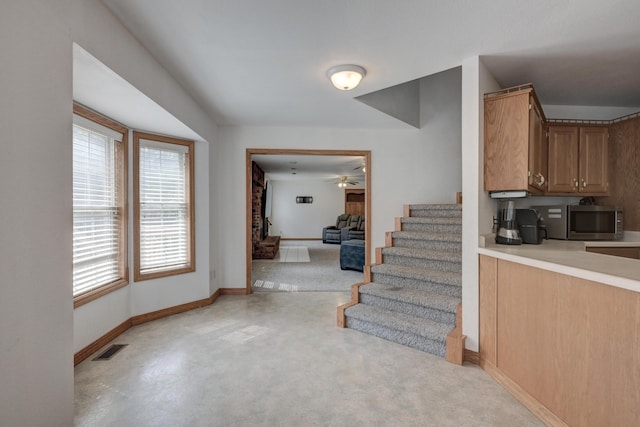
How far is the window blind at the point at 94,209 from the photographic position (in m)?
2.51

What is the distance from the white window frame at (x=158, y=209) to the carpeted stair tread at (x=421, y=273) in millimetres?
2284

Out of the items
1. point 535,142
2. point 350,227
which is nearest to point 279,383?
point 535,142

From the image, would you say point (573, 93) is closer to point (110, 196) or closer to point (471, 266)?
point (471, 266)

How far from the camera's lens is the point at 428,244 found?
3562mm

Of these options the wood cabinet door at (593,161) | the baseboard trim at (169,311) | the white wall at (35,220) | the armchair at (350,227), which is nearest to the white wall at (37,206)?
the white wall at (35,220)

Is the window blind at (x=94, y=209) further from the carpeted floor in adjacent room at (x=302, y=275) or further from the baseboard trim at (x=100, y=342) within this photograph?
the carpeted floor in adjacent room at (x=302, y=275)

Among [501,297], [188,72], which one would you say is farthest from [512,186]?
[188,72]

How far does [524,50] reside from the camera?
2.28 meters

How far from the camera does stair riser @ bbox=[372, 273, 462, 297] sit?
2.93 meters

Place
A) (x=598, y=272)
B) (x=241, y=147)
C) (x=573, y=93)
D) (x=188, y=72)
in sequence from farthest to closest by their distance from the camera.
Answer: (x=241, y=147), (x=573, y=93), (x=188, y=72), (x=598, y=272)

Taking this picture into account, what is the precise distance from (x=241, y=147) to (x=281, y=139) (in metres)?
0.58

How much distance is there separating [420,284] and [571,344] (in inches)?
61.7

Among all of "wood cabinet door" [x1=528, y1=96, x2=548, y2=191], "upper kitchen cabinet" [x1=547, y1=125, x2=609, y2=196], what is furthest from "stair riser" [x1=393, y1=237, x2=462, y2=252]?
Result: "upper kitchen cabinet" [x1=547, y1=125, x2=609, y2=196]

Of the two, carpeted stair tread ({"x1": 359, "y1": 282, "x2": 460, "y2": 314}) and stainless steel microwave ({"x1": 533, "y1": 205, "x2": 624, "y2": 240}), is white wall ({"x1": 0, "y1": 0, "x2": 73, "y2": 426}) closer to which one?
carpeted stair tread ({"x1": 359, "y1": 282, "x2": 460, "y2": 314})
